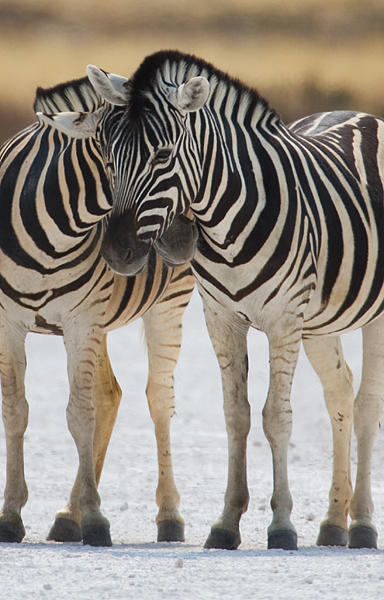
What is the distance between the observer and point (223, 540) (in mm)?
4812

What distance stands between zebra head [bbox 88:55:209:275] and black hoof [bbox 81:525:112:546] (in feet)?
4.75

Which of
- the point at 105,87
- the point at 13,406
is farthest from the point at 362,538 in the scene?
the point at 105,87

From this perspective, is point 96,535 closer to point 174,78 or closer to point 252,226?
point 252,226

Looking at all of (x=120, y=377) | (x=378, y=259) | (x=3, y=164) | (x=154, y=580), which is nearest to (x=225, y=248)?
(x=378, y=259)

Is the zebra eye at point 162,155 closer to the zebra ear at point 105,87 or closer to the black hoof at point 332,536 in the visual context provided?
the zebra ear at point 105,87

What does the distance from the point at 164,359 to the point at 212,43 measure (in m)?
7.81

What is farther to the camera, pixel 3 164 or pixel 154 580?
pixel 3 164

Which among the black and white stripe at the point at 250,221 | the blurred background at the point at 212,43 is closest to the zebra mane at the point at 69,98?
the black and white stripe at the point at 250,221

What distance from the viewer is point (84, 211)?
195 inches

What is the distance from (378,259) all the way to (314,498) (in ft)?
8.57

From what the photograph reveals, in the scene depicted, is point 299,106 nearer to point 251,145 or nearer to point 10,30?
point 10,30

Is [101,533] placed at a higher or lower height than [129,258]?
lower

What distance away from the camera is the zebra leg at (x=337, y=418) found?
223 inches

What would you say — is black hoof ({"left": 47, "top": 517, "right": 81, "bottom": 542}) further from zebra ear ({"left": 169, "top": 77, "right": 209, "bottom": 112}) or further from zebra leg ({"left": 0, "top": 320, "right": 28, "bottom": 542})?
zebra ear ({"left": 169, "top": 77, "right": 209, "bottom": 112})
